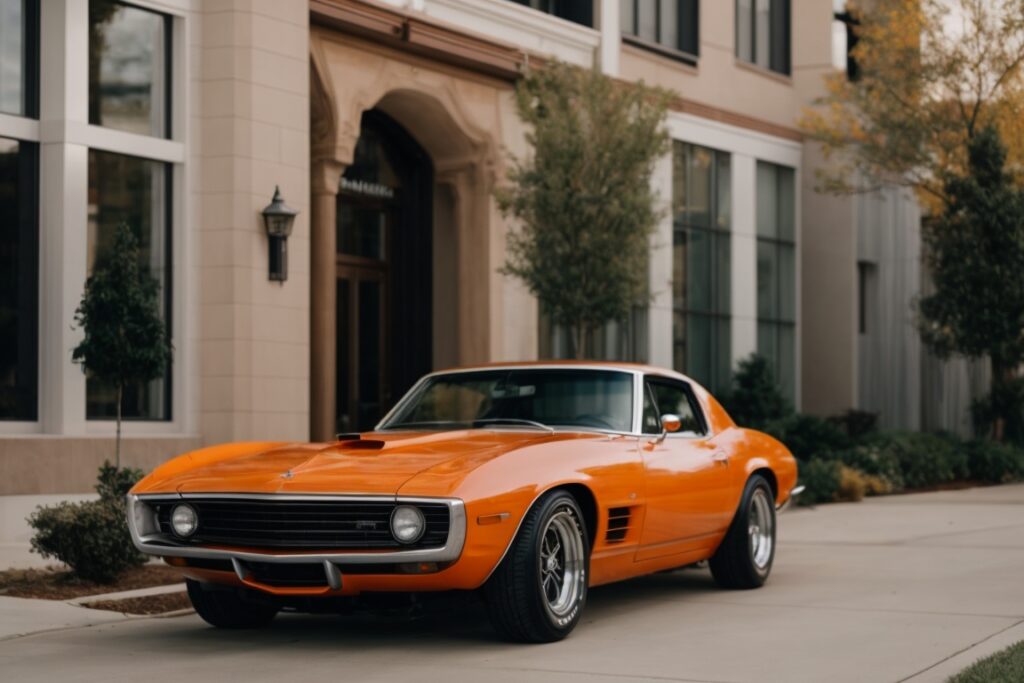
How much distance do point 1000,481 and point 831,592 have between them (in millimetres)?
13666

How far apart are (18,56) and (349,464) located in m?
7.97

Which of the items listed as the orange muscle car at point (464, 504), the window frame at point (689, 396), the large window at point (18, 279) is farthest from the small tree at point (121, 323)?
the window frame at point (689, 396)

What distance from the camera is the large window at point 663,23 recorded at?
22.6 meters

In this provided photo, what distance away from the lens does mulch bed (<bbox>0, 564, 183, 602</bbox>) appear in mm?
10039

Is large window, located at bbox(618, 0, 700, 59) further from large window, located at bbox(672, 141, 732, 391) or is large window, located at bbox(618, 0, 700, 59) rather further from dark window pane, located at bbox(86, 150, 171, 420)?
dark window pane, located at bbox(86, 150, 171, 420)

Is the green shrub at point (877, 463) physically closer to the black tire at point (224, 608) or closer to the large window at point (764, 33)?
the large window at point (764, 33)

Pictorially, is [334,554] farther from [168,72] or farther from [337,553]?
[168,72]

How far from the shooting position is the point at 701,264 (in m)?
24.3

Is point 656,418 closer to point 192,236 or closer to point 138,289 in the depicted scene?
point 138,289

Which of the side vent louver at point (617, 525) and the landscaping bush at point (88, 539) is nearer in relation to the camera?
the side vent louver at point (617, 525)

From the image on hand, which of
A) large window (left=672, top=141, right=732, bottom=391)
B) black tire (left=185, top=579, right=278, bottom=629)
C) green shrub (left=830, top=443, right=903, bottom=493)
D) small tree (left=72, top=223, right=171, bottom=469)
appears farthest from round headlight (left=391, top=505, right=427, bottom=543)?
large window (left=672, top=141, right=732, bottom=391)

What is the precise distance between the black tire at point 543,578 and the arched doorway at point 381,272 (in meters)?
11.2

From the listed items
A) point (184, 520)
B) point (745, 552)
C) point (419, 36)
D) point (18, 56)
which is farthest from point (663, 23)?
point (184, 520)

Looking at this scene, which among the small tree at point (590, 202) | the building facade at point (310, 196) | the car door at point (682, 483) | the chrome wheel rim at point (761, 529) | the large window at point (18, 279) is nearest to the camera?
the car door at point (682, 483)
